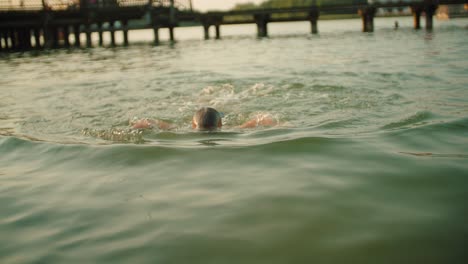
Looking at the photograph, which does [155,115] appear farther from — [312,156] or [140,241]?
[140,241]

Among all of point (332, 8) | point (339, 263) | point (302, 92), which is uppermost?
point (332, 8)

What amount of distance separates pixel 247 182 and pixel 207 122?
1978 mm

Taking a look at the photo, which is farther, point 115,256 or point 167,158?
point 167,158

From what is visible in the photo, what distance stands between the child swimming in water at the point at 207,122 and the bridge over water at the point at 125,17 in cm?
2395

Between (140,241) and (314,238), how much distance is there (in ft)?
3.37

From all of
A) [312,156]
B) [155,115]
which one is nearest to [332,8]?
[155,115]

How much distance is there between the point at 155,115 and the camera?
6770 millimetres

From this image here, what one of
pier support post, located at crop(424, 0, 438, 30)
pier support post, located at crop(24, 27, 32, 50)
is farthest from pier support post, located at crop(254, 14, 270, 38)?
pier support post, located at crop(24, 27, 32, 50)

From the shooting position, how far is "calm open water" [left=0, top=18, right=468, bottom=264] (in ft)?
7.94

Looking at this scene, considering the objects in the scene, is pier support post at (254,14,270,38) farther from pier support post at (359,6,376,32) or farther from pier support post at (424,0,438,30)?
pier support post at (424,0,438,30)

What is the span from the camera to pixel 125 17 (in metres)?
31.9

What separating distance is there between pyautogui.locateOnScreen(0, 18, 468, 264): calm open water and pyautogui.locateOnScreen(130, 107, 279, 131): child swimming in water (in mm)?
172

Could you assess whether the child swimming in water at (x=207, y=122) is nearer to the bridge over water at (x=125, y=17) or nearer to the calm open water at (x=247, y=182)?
the calm open water at (x=247, y=182)

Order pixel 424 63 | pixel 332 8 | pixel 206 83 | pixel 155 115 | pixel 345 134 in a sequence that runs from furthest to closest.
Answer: pixel 332 8 → pixel 424 63 → pixel 206 83 → pixel 155 115 → pixel 345 134
